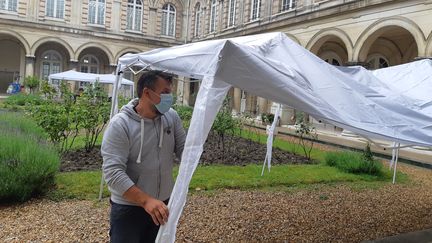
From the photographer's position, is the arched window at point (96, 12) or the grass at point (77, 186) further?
the arched window at point (96, 12)

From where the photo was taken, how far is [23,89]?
25.7m

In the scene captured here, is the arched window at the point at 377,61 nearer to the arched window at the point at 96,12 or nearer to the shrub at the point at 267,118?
the shrub at the point at 267,118

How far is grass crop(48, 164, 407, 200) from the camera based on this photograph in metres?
5.91

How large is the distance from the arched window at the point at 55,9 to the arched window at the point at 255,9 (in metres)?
13.7

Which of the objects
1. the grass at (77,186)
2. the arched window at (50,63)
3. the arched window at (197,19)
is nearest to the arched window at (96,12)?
the arched window at (50,63)

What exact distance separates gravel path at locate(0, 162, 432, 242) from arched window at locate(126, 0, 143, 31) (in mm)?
25328

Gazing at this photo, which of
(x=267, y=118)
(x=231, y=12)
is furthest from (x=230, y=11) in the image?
(x=267, y=118)

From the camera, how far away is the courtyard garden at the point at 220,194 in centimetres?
458

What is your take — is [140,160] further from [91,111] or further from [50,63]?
[50,63]

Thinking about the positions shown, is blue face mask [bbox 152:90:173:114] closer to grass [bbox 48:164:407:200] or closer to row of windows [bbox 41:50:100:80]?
grass [bbox 48:164:407:200]

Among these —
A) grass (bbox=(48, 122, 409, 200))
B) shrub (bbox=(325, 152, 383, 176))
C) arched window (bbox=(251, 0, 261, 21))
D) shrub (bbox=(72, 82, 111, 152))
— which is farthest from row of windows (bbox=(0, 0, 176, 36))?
shrub (bbox=(325, 152, 383, 176))

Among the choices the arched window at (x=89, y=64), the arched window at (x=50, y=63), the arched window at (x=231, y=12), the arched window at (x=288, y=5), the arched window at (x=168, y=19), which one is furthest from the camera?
the arched window at (x=168, y=19)

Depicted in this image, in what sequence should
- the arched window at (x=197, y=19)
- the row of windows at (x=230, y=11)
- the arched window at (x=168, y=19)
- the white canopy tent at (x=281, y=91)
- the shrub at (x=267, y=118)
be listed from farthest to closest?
1. the arched window at (x=168, y=19)
2. the arched window at (x=197, y=19)
3. the row of windows at (x=230, y=11)
4. the shrub at (x=267, y=118)
5. the white canopy tent at (x=281, y=91)

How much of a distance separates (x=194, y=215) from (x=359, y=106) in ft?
8.46
